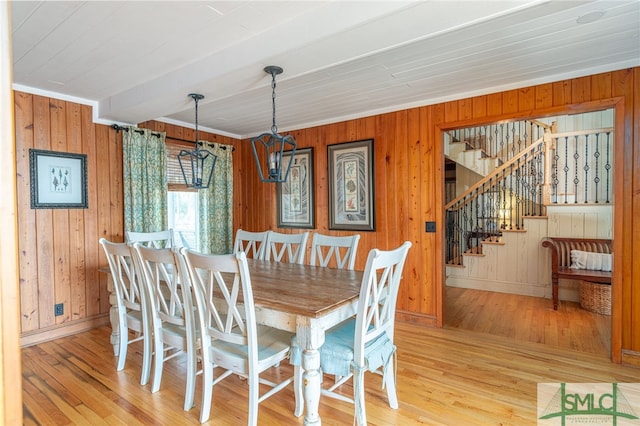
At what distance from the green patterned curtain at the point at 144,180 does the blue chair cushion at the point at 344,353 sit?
103 inches

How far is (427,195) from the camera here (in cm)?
348

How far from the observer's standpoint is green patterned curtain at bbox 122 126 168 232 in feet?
11.8

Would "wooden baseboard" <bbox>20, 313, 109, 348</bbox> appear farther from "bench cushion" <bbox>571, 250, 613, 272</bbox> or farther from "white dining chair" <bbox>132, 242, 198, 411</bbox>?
"bench cushion" <bbox>571, 250, 613, 272</bbox>

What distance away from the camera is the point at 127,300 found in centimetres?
252

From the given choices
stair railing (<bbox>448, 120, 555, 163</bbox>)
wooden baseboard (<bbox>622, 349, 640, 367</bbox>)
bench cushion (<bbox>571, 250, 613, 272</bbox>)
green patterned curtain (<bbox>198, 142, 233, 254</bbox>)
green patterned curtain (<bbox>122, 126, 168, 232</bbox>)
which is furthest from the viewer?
stair railing (<bbox>448, 120, 555, 163</bbox>)

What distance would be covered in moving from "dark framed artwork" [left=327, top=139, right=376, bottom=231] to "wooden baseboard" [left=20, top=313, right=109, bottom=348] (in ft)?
9.07

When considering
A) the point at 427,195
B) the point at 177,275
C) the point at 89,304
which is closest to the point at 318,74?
the point at 427,195

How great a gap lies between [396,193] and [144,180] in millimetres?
2853

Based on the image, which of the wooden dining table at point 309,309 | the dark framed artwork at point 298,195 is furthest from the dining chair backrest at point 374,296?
the dark framed artwork at point 298,195

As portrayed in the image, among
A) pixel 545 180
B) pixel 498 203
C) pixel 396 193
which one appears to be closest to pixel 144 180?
pixel 396 193

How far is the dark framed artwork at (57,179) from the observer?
3.05m

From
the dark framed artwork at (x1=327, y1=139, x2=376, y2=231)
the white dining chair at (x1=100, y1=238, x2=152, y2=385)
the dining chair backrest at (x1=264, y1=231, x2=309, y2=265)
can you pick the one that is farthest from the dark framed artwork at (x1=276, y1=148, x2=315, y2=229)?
the white dining chair at (x1=100, y1=238, x2=152, y2=385)

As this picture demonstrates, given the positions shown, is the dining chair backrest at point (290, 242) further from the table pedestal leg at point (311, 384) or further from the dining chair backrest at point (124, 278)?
the table pedestal leg at point (311, 384)

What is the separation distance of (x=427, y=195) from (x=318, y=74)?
1.69 meters
